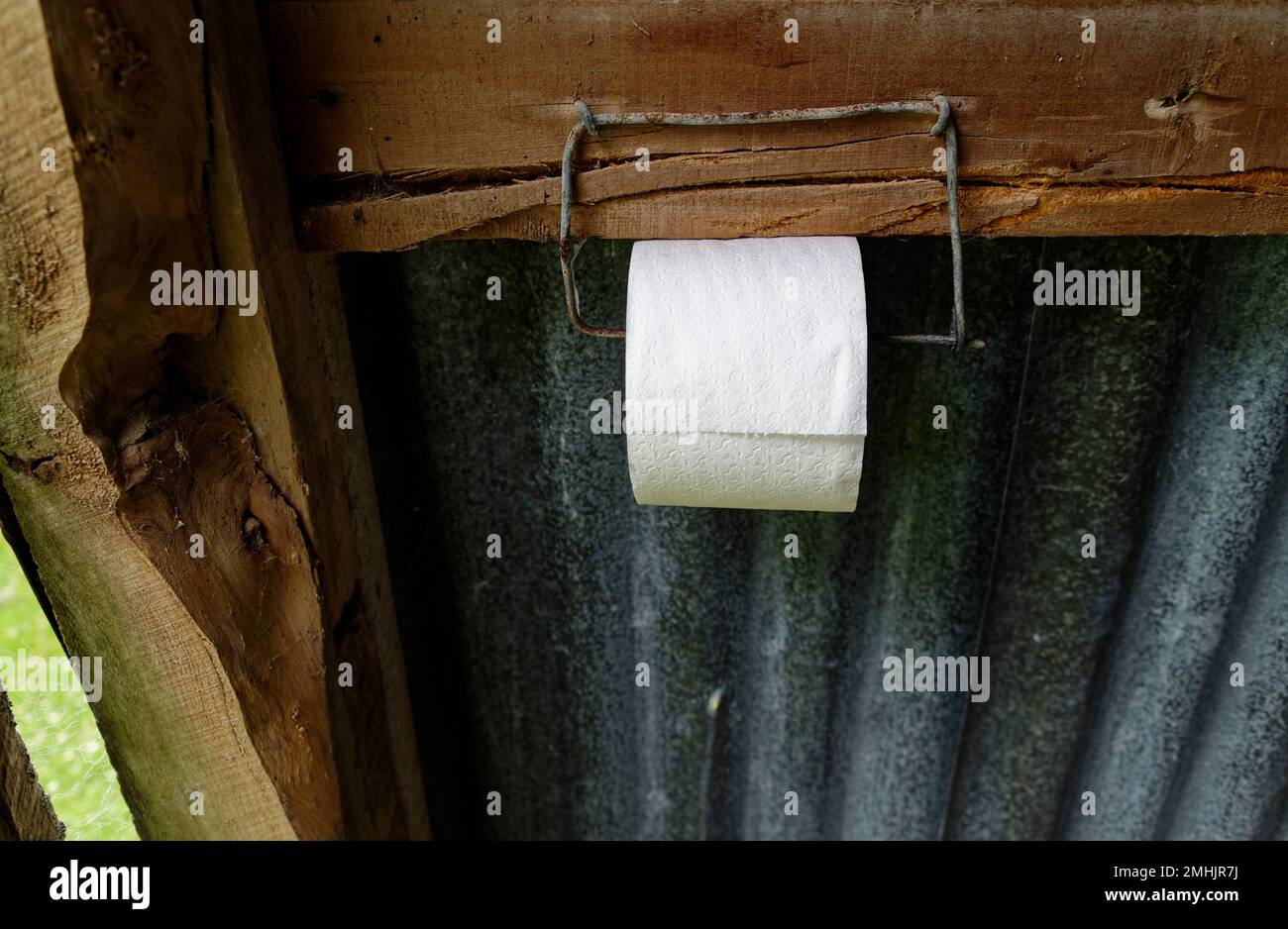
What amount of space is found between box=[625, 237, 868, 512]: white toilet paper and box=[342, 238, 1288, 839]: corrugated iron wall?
174 millimetres

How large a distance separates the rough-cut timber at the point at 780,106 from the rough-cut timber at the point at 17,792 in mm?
548

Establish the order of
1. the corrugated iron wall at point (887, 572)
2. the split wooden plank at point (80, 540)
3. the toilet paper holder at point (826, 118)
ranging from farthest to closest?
the corrugated iron wall at point (887, 572), the toilet paper holder at point (826, 118), the split wooden plank at point (80, 540)

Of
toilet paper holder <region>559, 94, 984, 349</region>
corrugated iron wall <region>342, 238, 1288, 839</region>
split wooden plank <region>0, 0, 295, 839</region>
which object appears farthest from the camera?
corrugated iron wall <region>342, 238, 1288, 839</region>

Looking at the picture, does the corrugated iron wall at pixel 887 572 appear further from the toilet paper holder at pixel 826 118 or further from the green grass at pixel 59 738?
the green grass at pixel 59 738

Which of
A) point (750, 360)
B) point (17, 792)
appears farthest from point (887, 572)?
point (17, 792)

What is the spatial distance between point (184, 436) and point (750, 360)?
0.49 meters

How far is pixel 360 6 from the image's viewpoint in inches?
28.5

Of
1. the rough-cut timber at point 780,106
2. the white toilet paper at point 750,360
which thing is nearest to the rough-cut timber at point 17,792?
the rough-cut timber at point 780,106

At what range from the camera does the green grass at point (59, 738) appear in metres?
0.95

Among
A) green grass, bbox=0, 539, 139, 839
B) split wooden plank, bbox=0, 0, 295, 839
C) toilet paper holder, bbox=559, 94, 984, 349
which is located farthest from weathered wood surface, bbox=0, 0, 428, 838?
toilet paper holder, bbox=559, 94, 984, 349

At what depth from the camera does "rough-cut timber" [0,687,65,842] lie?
2.64ft

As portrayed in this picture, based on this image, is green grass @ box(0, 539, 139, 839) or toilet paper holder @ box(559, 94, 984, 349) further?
green grass @ box(0, 539, 139, 839)

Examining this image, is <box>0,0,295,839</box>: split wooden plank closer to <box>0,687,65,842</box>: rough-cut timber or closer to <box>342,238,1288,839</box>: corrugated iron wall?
<box>0,687,65,842</box>: rough-cut timber
